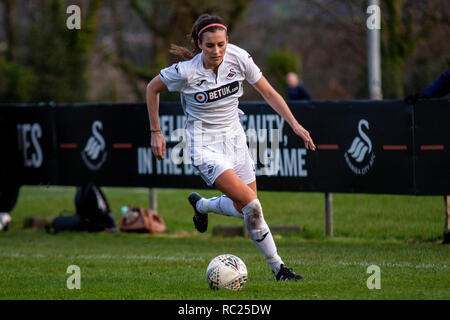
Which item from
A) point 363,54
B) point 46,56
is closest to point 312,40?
point 363,54

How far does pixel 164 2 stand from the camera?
3678cm

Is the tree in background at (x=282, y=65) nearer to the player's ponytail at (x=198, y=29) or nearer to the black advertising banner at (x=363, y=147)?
the black advertising banner at (x=363, y=147)

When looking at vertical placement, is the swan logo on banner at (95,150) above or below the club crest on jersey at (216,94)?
below

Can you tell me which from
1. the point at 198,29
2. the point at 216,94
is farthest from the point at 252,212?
the point at 198,29

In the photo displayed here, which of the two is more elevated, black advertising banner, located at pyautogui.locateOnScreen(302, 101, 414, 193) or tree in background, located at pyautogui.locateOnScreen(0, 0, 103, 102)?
tree in background, located at pyautogui.locateOnScreen(0, 0, 103, 102)

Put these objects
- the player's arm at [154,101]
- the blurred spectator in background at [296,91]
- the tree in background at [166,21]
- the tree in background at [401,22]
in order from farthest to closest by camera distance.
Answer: the tree in background at [166,21] → the tree in background at [401,22] → the blurred spectator in background at [296,91] → the player's arm at [154,101]

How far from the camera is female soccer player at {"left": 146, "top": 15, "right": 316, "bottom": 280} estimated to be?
22.7 ft

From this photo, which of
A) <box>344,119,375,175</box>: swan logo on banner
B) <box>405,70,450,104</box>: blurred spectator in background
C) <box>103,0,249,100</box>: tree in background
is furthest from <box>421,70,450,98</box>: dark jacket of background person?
<box>103,0,249,100</box>: tree in background

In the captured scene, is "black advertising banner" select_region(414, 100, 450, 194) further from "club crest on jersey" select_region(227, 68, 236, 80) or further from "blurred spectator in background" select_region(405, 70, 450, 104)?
"club crest on jersey" select_region(227, 68, 236, 80)

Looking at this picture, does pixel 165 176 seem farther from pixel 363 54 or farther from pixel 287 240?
pixel 363 54

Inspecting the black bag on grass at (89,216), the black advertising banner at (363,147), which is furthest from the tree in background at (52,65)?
the black advertising banner at (363,147)

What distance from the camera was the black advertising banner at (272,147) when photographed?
1015 cm

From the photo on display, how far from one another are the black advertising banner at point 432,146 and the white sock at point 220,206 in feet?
10.8

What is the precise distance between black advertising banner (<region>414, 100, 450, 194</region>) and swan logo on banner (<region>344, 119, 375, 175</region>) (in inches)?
25.0
